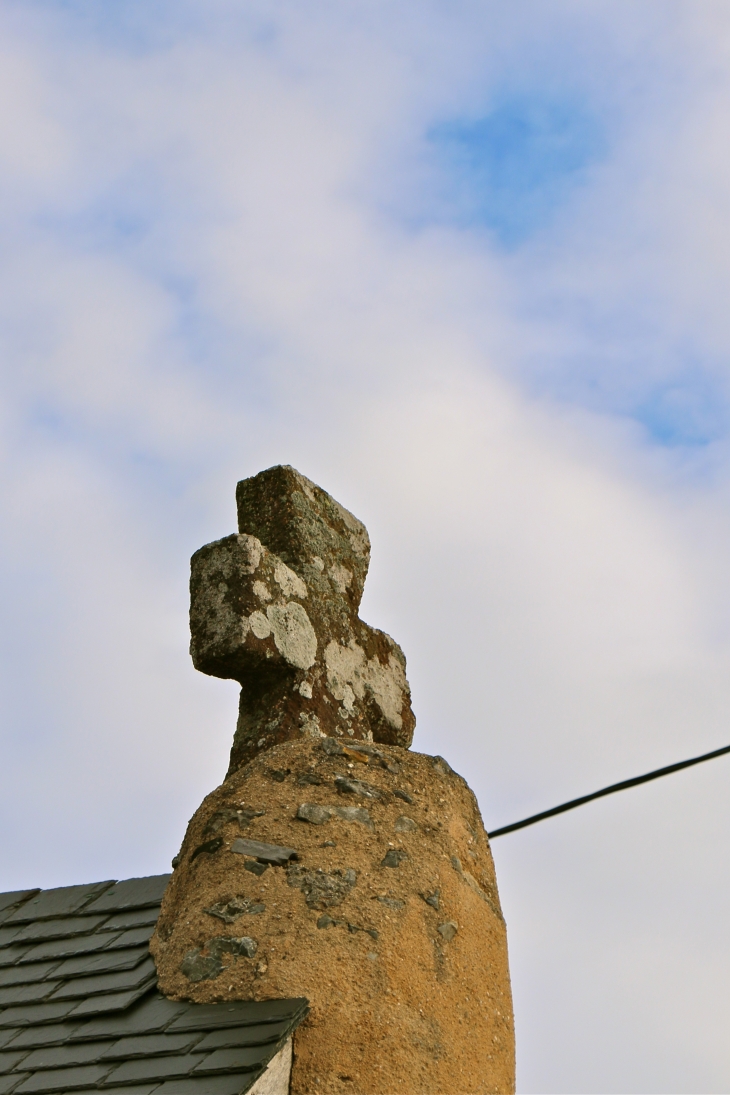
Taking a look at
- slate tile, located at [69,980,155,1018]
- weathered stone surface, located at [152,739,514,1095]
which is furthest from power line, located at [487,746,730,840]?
slate tile, located at [69,980,155,1018]

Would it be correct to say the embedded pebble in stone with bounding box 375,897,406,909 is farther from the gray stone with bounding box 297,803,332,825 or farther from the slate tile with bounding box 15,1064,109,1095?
the slate tile with bounding box 15,1064,109,1095

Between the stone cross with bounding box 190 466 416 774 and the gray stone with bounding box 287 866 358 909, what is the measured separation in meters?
0.59

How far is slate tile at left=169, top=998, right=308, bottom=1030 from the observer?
2897mm

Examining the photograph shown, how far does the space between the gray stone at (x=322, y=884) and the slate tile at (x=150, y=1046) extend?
450 millimetres

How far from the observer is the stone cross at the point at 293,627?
383cm

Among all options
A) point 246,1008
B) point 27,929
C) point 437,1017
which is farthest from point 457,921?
point 27,929

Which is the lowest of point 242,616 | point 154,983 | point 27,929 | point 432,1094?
point 432,1094

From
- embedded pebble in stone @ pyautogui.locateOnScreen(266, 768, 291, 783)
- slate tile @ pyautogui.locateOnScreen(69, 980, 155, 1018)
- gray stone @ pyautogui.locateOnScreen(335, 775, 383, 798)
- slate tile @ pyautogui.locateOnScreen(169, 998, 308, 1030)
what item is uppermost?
embedded pebble in stone @ pyautogui.locateOnScreen(266, 768, 291, 783)

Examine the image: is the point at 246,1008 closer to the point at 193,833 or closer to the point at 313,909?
the point at 313,909

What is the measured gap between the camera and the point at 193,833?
3.54 meters

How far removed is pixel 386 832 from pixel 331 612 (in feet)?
3.16

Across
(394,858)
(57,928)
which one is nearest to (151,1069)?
(394,858)

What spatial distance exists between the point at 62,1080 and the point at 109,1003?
0.31 m

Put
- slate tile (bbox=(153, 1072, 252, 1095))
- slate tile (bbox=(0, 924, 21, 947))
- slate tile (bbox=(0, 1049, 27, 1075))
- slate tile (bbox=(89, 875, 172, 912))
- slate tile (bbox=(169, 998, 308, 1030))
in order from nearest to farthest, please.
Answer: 1. slate tile (bbox=(153, 1072, 252, 1095))
2. slate tile (bbox=(169, 998, 308, 1030))
3. slate tile (bbox=(0, 1049, 27, 1075))
4. slate tile (bbox=(89, 875, 172, 912))
5. slate tile (bbox=(0, 924, 21, 947))
